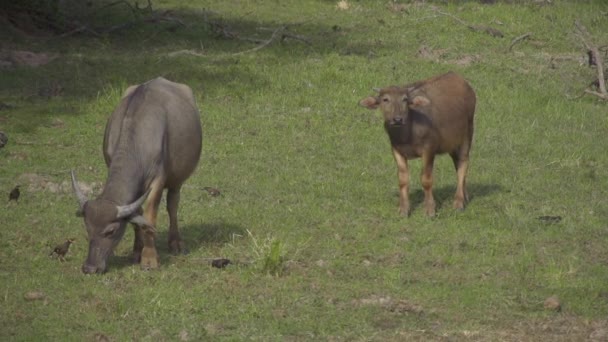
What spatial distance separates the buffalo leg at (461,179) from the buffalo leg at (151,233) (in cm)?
330

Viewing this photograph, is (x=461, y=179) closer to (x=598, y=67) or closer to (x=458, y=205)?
(x=458, y=205)

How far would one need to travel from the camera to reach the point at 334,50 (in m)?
17.7

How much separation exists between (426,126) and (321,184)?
142cm

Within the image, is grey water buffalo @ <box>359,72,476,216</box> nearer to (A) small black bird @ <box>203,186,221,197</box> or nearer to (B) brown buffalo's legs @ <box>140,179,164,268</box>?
(A) small black bird @ <box>203,186,221,197</box>

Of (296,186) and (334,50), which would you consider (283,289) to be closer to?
(296,186)

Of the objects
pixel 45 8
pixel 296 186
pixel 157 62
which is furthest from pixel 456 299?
pixel 45 8

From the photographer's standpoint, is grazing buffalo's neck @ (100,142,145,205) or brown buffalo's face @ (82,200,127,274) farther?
grazing buffalo's neck @ (100,142,145,205)

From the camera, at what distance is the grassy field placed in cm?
843

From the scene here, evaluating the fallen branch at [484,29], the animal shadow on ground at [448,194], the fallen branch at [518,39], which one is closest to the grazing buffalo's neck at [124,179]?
the animal shadow on ground at [448,194]

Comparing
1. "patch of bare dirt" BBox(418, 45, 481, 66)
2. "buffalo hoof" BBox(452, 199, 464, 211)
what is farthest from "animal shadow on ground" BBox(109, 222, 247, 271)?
"patch of bare dirt" BBox(418, 45, 481, 66)

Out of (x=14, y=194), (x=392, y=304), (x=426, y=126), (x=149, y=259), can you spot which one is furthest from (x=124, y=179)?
(x=426, y=126)

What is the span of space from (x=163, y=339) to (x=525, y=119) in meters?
7.91

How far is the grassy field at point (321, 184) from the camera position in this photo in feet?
27.7

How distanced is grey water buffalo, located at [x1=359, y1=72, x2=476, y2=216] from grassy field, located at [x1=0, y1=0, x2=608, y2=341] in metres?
0.30
